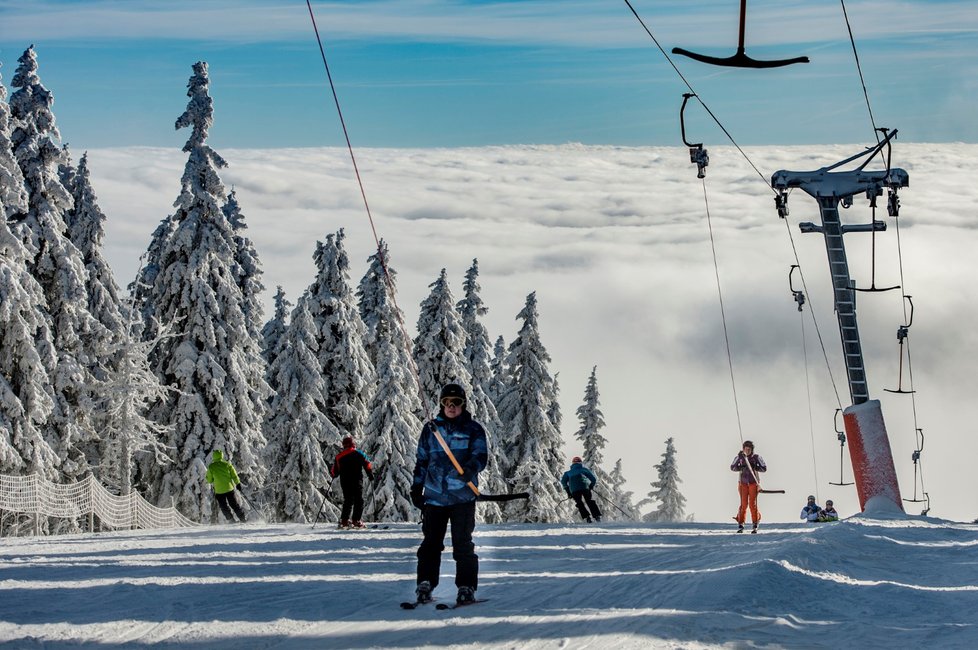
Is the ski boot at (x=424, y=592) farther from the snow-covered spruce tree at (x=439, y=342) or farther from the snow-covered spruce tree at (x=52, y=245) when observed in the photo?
the snow-covered spruce tree at (x=439, y=342)

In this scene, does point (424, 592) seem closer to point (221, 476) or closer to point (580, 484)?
point (221, 476)

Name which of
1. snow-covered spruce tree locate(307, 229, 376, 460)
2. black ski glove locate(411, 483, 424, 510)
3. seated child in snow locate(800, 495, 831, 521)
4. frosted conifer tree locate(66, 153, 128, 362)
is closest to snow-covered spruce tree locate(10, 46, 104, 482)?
frosted conifer tree locate(66, 153, 128, 362)

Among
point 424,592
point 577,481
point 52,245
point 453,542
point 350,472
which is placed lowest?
point 424,592

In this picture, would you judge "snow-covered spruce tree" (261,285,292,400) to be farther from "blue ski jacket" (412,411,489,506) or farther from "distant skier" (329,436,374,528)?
"blue ski jacket" (412,411,489,506)

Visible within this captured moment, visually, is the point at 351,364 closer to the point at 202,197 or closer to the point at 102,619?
the point at 202,197

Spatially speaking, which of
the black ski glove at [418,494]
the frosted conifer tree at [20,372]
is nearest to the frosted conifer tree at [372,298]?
the frosted conifer tree at [20,372]

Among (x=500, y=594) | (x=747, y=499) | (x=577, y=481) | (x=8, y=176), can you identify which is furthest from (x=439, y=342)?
(x=500, y=594)

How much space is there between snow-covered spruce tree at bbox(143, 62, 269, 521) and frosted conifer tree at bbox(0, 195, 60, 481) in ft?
16.0

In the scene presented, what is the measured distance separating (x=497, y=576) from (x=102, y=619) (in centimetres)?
481

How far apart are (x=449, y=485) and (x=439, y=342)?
40098 mm

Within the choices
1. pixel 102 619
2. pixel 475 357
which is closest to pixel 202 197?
pixel 475 357

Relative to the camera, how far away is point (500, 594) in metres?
11.3

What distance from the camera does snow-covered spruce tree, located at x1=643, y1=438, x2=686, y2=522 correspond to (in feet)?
273

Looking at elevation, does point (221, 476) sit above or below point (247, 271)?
below
